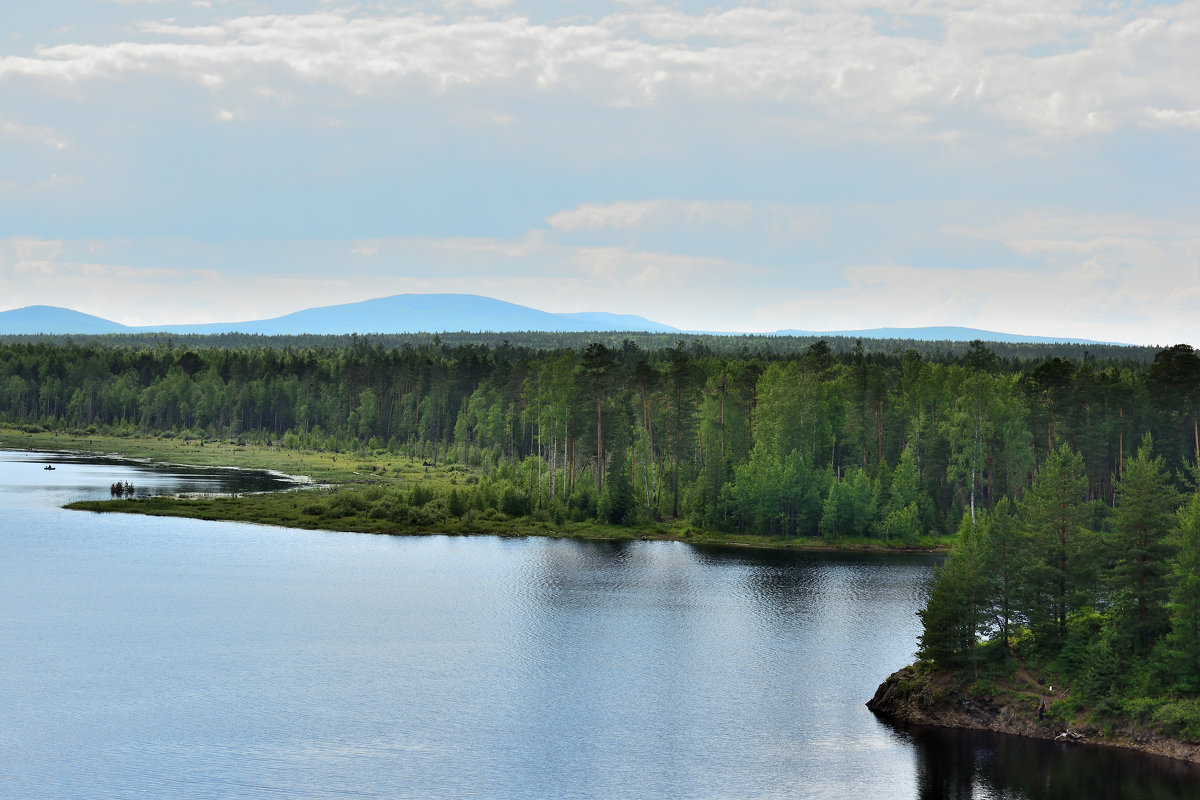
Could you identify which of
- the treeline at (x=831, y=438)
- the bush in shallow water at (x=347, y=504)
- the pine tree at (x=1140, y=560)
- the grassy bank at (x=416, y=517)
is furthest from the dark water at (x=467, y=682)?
the bush in shallow water at (x=347, y=504)

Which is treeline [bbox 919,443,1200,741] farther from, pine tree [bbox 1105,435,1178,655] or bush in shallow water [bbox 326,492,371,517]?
bush in shallow water [bbox 326,492,371,517]

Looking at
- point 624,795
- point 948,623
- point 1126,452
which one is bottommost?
point 624,795

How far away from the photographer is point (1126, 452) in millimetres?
141000

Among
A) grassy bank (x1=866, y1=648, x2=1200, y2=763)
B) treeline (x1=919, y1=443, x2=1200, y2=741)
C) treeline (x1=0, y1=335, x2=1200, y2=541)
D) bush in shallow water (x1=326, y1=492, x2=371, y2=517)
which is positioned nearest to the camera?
grassy bank (x1=866, y1=648, x2=1200, y2=763)

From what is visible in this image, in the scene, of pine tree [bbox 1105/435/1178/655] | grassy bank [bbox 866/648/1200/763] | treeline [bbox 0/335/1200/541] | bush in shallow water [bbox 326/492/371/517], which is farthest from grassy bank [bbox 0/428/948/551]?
pine tree [bbox 1105/435/1178/655]

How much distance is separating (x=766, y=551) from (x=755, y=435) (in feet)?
79.7

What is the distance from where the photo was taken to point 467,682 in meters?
65.7

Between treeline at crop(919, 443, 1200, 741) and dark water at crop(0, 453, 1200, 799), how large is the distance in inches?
178

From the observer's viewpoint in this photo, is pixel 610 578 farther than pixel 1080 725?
Yes

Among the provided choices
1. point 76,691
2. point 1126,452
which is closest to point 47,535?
point 76,691

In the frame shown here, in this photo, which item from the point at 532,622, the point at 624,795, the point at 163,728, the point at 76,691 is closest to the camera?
the point at 624,795

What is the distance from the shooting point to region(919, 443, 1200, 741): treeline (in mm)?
56625

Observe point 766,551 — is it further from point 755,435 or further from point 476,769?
point 476,769

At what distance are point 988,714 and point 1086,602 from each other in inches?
330
